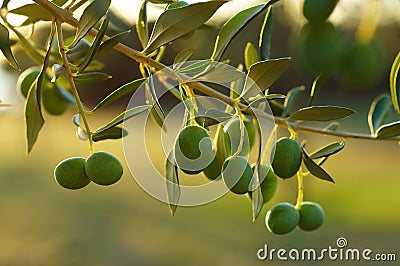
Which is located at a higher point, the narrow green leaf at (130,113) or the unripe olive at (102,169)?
the narrow green leaf at (130,113)

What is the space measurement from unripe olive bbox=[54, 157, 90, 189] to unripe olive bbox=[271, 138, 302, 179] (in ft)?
0.58

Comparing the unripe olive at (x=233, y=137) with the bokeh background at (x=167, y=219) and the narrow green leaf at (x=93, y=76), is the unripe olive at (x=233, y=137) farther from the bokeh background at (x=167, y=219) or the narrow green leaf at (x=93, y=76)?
the bokeh background at (x=167, y=219)

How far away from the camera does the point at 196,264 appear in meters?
7.00

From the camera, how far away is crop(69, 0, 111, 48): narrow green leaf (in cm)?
54

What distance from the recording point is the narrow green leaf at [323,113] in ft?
Answer: 1.95

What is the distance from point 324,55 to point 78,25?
0.78ft

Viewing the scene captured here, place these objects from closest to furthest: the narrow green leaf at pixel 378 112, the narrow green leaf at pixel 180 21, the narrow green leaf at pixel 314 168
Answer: the narrow green leaf at pixel 180 21 < the narrow green leaf at pixel 314 168 < the narrow green leaf at pixel 378 112

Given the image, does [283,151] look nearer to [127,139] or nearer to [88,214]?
[127,139]

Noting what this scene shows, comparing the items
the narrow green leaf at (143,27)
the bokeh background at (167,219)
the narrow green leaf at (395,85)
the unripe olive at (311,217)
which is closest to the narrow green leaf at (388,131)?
the narrow green leaf at (395,85)

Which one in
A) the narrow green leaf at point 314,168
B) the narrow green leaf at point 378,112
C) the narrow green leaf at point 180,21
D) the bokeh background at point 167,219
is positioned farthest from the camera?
the bokeh background at point 167,219

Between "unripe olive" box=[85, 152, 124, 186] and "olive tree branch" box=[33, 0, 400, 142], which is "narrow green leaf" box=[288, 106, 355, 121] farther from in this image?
"unripe olive" box=[85, 152, 124, 186]

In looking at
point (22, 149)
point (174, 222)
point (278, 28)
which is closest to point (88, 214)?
point (174, 222)

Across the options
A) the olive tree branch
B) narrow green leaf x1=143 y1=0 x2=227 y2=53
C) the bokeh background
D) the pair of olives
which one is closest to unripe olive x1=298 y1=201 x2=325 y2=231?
the pair of olives

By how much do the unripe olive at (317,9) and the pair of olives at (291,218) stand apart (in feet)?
0.76
